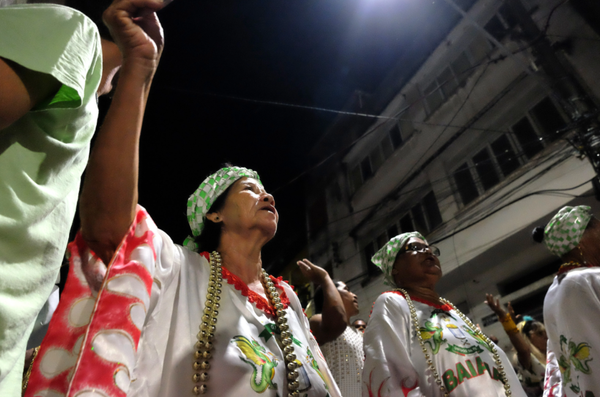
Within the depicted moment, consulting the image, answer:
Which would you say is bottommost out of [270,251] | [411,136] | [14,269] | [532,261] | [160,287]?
[14,269]

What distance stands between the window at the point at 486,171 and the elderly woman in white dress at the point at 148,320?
25.4 feet

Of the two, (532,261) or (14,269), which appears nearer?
(14,269)

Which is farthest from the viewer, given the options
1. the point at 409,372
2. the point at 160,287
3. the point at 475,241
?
the point at 475,241

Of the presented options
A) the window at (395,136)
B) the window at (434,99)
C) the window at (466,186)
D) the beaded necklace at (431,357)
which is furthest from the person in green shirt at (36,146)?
the window at (395,136)

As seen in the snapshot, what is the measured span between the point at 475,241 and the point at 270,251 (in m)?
6.62

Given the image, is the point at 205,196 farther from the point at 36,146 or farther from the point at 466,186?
the point at 466,186

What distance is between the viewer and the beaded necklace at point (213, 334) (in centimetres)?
117

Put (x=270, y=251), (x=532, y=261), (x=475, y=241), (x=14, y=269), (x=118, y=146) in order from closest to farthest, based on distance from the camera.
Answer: (x=14, y=269)
(x=118, y=146)
(x=532, y=261)
(x=475, y=241)
(x=270, y=251)

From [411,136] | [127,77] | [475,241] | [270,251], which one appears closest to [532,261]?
[475,241]

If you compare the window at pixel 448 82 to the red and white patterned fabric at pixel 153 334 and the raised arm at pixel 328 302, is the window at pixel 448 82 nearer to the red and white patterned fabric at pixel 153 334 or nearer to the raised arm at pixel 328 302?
the raised arm at pixel 328 302

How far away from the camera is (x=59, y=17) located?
74 centimetres

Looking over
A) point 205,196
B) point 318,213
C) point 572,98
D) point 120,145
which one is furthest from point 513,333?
point 318,213

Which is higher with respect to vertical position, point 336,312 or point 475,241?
point 475,241

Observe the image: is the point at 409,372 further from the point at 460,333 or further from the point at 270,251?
the point at 270,251
